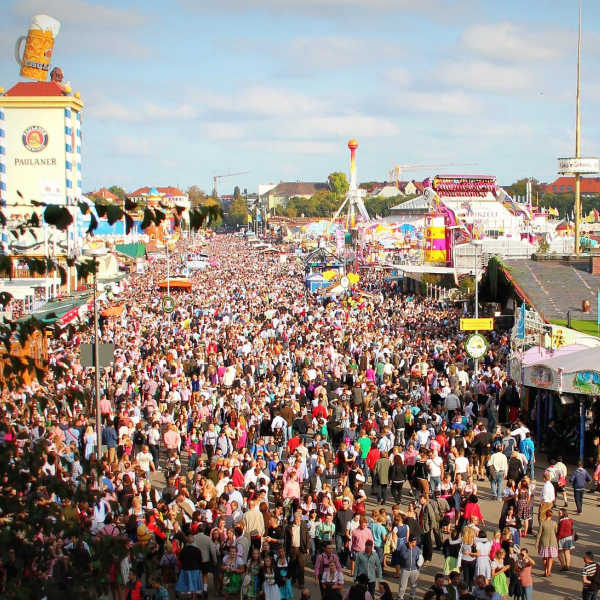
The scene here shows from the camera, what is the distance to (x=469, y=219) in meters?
59.2

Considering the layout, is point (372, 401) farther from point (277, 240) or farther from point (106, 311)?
point (277, 240)

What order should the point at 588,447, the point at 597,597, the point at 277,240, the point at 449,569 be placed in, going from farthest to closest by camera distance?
the point at 277,240 < the point at 588,447 < the point at 449,569 < the point at 597,597

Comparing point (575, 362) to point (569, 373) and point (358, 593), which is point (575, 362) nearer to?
point (569, 373)

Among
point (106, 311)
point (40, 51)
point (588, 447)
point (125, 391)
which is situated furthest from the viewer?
point (40, 51)

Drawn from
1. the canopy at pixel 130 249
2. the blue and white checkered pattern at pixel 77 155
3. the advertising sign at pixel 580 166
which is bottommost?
the canopy at pixel 130 249

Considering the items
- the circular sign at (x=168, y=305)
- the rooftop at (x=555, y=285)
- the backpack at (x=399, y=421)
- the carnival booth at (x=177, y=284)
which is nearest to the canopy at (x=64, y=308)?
the circular sign at (x=168, y=305)

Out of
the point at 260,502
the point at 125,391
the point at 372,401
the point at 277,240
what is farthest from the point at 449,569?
the point at 277,240

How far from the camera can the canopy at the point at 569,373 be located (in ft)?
53.0

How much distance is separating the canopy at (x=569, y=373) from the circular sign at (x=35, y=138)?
58.9 meters

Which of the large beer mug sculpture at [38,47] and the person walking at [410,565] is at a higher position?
the large beer mug sculpture at [38,47]

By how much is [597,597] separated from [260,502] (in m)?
4.17

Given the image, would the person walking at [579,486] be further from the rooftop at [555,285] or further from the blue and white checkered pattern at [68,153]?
the blue and white checkered pattern at [68,153]

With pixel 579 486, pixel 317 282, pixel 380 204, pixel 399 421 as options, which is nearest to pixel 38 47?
pixel 317 282

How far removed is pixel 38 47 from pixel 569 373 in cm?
6397
